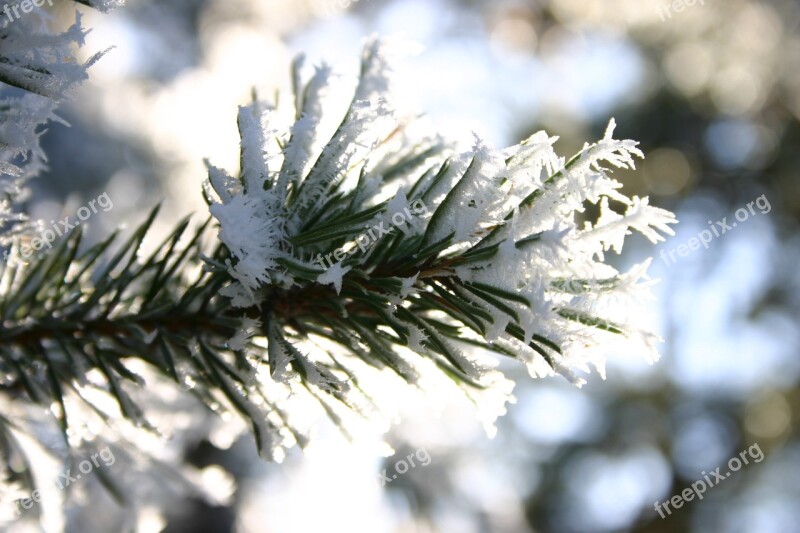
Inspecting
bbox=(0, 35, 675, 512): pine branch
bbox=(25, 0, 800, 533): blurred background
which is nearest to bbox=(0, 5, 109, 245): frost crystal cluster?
bbox=(0, 35, 675, 512): pine branch

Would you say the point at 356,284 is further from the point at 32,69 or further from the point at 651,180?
Answer: the point at 651,180

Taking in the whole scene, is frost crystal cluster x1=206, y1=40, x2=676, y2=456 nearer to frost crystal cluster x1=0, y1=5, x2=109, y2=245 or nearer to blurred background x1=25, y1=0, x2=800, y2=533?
frost crystal cluster x1=0, y1=5, x2=109, y2=245

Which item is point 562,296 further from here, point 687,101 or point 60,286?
point 687,101

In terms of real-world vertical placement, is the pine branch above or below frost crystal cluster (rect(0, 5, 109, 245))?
below

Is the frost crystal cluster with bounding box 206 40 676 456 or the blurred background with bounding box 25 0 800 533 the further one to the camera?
the blurred background with bounding box 25 0 800 533

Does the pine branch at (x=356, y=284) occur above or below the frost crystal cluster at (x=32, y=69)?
below

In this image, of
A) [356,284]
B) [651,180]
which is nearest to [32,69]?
[356,284]

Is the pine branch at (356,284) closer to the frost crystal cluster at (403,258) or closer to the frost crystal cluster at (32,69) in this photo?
the frost crystal cluster at (403,258)

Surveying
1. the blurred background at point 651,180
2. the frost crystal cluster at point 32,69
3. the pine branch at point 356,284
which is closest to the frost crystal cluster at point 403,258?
the pine branch at point 356,284

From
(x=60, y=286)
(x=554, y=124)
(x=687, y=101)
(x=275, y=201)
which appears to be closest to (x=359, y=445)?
(x=275, y=201)
